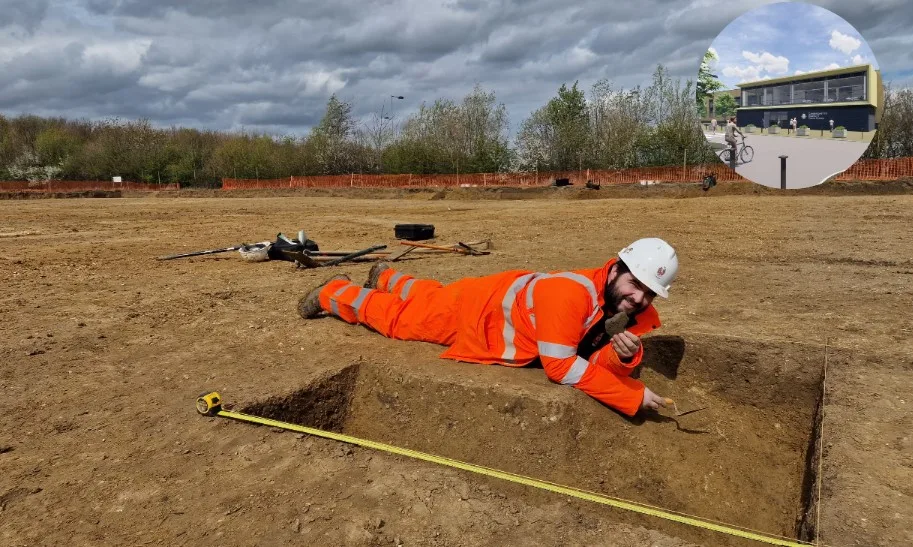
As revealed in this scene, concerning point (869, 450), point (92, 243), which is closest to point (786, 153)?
point (869, 450)

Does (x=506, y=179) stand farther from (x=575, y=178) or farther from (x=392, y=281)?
(x=392, y=281)

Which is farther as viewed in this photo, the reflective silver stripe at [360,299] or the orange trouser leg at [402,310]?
the reflective silver stripe at [360,299]

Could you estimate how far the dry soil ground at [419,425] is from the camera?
2656mm

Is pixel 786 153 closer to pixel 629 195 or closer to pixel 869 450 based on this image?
pixel 869 450

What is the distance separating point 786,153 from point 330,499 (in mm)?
3122

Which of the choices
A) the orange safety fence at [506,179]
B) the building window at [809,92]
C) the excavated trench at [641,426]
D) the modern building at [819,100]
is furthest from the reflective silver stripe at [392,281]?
the orange safety fence at [506,179]

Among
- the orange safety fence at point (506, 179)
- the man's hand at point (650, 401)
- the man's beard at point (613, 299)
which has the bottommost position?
the man's hand at point (650, 401)

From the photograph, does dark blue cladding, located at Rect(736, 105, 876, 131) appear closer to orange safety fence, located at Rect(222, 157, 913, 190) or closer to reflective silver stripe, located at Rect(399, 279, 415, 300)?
reflective silver stripe, located at Rect(399, 279, 415, 300)

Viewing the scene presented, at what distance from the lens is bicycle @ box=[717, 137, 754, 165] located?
3650 millimetres

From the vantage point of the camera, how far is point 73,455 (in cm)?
329

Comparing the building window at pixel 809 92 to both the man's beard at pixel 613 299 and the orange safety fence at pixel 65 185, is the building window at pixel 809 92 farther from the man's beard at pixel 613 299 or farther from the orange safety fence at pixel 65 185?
the orange safety fence at pixel 65 185

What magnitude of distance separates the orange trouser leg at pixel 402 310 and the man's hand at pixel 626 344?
1.36 metres

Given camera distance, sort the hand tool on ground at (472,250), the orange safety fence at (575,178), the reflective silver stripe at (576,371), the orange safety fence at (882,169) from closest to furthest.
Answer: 1. the reflective silver stripe at (576,371)
2. the hand tool on ground at (472,250)
3. the orange safety fence at (882,169)
4. the orange safety fence at (575,178)

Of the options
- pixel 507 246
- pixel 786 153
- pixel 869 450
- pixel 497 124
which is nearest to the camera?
pixel 869 450
